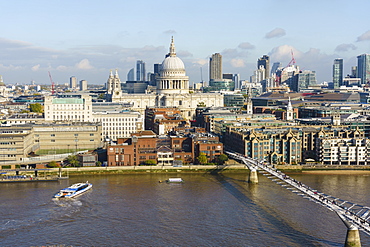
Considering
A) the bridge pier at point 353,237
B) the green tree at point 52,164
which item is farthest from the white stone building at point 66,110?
the bridge pier at point 353,237

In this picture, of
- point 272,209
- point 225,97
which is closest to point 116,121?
point 272,209

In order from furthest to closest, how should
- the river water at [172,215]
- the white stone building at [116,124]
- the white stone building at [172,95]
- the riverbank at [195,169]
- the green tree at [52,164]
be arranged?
the white stone building at [172,95] → the white stone building at [116,124] → the green tree at [52,164] → the riverbank at [195,169] → the river water at [172,215]

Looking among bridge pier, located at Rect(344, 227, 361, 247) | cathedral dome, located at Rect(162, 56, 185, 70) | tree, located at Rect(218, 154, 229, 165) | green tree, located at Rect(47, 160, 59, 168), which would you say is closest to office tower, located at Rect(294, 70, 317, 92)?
cathedral dome, located at Rect(162, 56, 185, 70)

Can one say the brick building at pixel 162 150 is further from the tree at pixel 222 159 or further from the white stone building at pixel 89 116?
the white stone building at pixel 89 116

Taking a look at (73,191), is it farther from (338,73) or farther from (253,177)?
(338,73)

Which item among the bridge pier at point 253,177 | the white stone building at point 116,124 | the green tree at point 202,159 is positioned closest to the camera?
the bridge pier at point 253,177

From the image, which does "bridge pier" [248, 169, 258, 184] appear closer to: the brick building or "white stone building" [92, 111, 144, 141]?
the brick building

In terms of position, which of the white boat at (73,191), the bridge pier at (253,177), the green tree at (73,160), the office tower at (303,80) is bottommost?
the white boat at (73,191)

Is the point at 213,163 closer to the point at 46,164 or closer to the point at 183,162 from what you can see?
the point at 183,162

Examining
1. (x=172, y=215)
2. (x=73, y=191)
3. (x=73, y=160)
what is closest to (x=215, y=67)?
(x=73, y=160)
